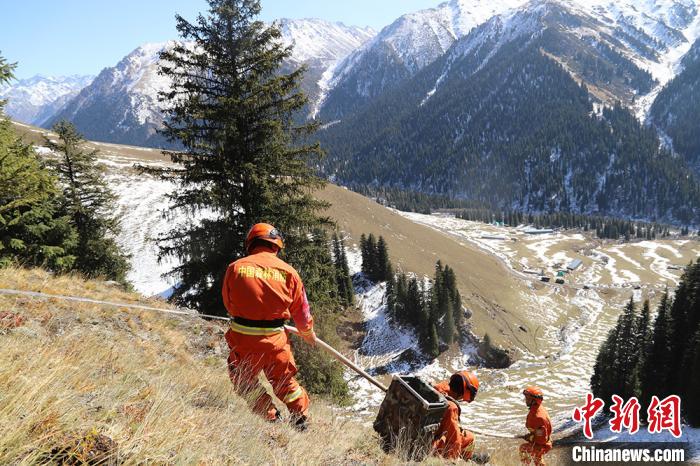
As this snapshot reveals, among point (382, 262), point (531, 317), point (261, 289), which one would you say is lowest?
point (531, 317)

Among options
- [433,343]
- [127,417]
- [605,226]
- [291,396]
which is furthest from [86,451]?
[605,226]

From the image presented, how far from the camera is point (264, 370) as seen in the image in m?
5.07

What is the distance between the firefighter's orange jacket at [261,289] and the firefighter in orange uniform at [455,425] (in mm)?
2795

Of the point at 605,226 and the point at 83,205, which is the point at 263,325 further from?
the point at 605,226

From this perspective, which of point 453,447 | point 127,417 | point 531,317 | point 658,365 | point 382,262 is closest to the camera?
point 127,417

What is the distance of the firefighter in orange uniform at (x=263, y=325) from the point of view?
498cm

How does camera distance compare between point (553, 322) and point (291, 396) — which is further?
point (553, 322)

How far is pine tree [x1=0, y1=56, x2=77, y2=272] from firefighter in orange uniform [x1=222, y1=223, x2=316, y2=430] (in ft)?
27.5

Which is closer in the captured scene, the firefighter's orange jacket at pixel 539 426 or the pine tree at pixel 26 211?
the firefighter's orange jacket at pixel 539 426


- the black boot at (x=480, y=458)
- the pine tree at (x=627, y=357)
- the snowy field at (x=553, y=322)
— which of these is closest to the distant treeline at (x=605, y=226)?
the snowy field at (x=553, y=322)

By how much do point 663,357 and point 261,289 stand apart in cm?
4506

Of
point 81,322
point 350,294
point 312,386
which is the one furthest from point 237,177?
point 350,294

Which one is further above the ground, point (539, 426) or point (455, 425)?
point (455, 425)

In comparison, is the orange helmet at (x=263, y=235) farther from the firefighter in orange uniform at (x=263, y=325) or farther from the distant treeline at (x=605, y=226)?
the distant treeline at (x=605, y=226)
